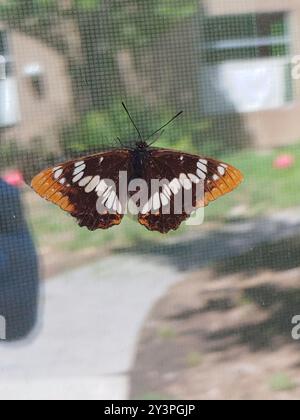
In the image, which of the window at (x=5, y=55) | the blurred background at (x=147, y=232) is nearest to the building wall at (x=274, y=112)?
the blurred background at (x=147, y=232)

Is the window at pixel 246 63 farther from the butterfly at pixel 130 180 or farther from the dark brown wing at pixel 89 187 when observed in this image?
the dark brown wing at pixel 89 187

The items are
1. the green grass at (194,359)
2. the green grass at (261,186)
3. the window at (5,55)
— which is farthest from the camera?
the green grass at (194,359)

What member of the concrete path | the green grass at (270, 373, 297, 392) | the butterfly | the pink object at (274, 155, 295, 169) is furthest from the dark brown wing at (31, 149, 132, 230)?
the green grass at (270, 373, 297, 392)

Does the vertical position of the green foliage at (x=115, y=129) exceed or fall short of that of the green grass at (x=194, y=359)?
it exceeds it

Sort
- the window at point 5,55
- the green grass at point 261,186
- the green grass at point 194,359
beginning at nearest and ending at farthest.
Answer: the window at point 5,55 → the green grass at point 261,186 → the green grass at point 194,359

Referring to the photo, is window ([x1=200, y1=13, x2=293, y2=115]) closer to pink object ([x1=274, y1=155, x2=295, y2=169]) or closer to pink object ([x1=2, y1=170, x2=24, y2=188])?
pink object ([x1=274, y1=155, x2=295, y2=169])
